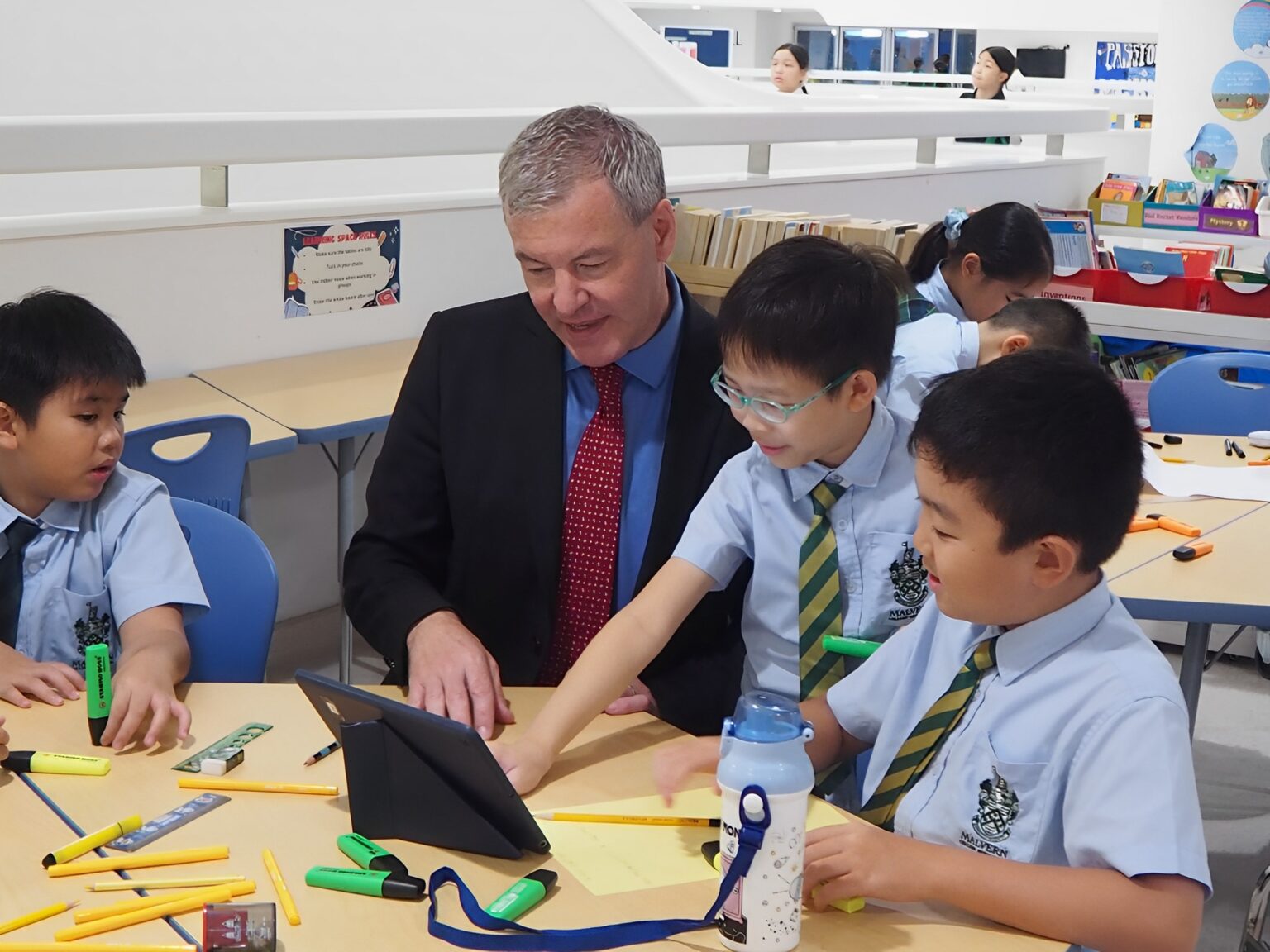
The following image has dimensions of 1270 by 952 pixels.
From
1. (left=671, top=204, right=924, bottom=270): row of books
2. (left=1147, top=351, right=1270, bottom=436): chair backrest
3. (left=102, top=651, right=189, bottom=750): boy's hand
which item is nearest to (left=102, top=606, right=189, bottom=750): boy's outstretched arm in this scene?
(left=102, top=651, right=189, bottom=750): boy's hand

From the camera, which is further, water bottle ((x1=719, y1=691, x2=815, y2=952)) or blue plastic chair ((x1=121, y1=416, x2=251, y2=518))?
blue plastic chair ((x1=121, y1=416, x2=251, y2=518))

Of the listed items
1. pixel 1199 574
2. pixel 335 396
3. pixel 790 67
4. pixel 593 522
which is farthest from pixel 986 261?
pixel 790 67

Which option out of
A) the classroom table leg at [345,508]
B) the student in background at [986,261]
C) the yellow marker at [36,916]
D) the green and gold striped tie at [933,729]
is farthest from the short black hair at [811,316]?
the student in background at [986,261]

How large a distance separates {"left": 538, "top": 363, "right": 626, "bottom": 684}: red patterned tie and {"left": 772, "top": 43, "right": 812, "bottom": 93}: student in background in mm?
8701

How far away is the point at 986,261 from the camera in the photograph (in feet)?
12.1

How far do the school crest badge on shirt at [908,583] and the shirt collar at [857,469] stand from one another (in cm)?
10

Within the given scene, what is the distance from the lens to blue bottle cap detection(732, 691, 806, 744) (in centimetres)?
113

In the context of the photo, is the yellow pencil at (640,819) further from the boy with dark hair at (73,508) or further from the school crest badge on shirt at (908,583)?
the boy with dark hair at (73,508)

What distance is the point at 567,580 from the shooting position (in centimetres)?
200

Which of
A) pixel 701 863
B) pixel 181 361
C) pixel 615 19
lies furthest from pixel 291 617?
pixel 615 19

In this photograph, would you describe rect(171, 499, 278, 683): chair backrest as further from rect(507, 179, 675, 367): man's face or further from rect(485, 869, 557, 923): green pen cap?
rect(485, 869, 557, 923): green pen cap

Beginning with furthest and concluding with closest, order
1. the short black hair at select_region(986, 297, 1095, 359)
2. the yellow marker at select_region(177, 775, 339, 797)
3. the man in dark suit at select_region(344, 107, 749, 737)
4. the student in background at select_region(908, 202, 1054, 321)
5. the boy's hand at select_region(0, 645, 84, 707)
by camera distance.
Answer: the student in background at select_region(908, 202, 1054, 321), the short black hair at select_region(986, 297, 1095, 359), the man in dark suit at select_region(344, 107, 749, 737), the boy's hand at select_region(0, 645, 84, 707), the yellow marker at select_region(177, 775, 339, 797)

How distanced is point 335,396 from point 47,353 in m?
1.52

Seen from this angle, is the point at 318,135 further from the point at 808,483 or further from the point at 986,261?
the point at 808,483
